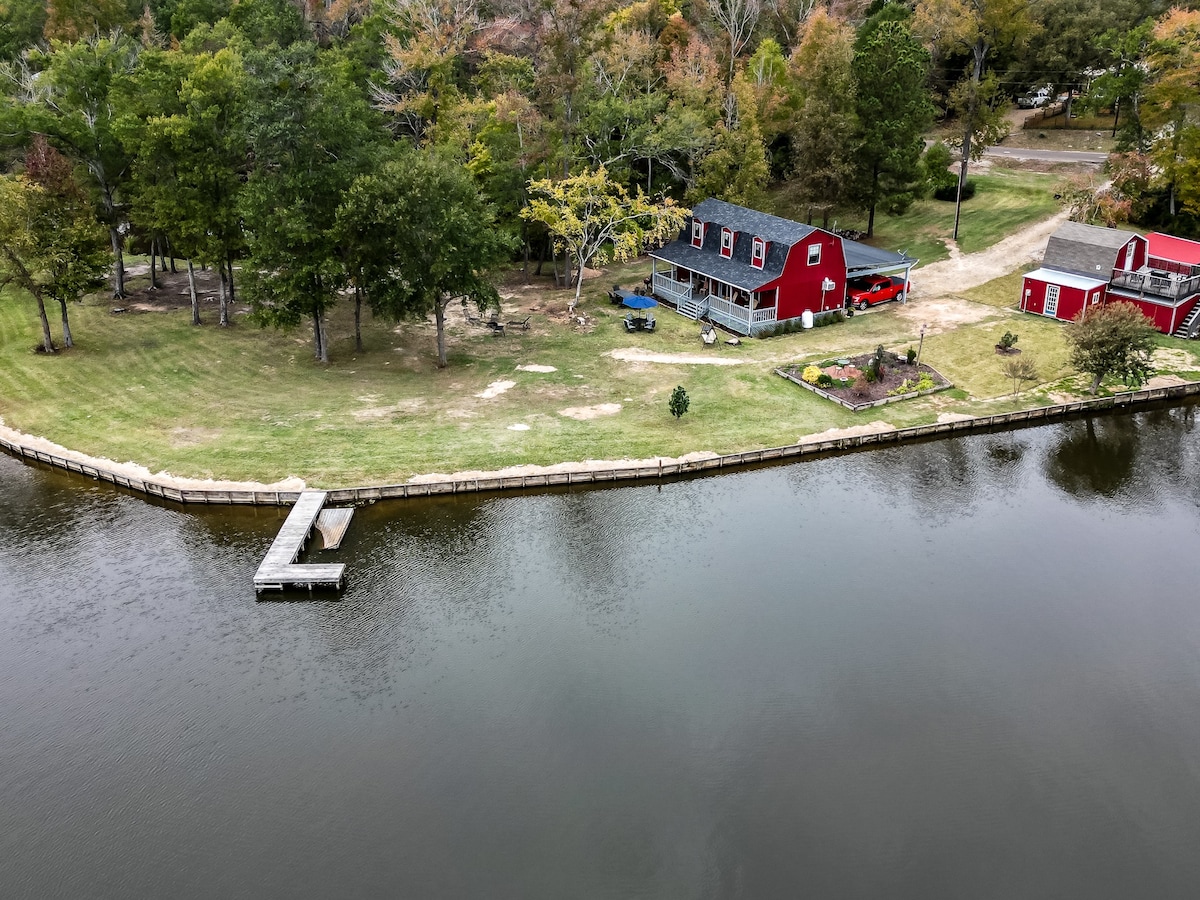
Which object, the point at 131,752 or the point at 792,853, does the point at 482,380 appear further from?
the point at 792,853

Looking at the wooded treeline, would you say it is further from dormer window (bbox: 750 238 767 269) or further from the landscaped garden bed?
→ the landscaped garden bed

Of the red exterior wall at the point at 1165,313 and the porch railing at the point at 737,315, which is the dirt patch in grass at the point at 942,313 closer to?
the red exterior wall at the point at 1165,313

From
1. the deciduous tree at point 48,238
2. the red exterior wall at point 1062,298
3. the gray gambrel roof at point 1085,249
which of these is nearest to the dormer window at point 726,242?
the red exterior wall at point 1062,298

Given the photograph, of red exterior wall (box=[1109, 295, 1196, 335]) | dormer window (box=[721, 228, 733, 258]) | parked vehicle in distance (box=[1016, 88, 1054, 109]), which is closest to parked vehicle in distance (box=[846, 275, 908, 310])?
dormer window (box=[721, 228, 733, 258])

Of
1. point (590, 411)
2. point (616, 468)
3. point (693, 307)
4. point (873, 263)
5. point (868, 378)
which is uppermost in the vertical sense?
point (873, 263)

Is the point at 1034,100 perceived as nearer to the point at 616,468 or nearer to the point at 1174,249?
the point at 1174,249

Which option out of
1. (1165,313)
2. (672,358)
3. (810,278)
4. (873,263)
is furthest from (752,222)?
(1165,313)

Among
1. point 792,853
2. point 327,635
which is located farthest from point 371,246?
point 792,853
